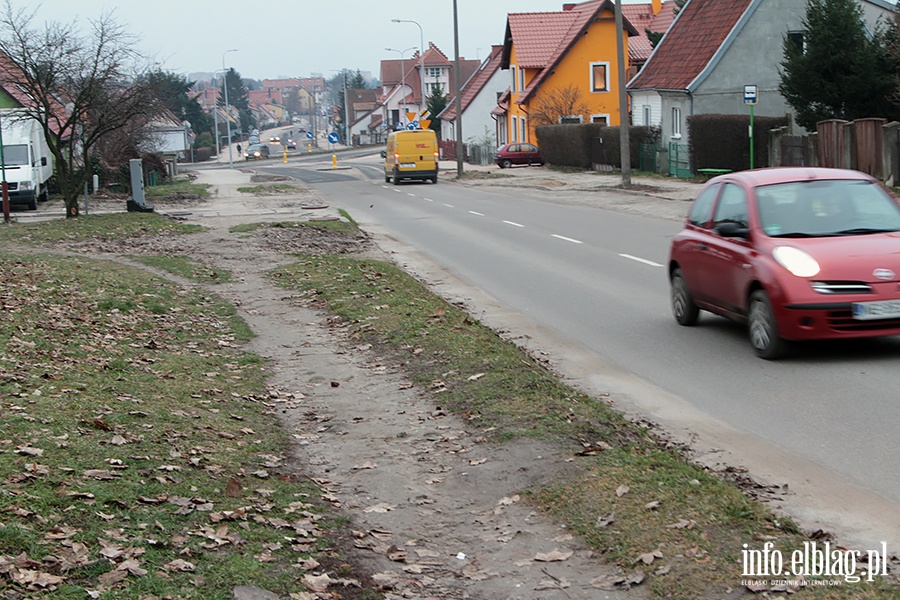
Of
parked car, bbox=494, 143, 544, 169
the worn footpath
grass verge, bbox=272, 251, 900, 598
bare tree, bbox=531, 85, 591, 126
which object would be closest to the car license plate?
grass verge, bbox=272, 251, 900, 598

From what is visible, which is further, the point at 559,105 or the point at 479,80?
the point at 479,80

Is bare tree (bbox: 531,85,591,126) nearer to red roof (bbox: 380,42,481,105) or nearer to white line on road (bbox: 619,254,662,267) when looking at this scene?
white line on road (bbox: 619,254,662,267)

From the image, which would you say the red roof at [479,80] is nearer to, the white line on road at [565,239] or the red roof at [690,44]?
the red roof at [690,44]

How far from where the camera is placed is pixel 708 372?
30.3 feet

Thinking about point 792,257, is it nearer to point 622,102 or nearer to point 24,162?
point 622,102

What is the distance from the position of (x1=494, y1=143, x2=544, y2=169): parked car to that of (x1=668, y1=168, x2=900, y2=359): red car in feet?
166

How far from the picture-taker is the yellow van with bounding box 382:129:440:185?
4784cm

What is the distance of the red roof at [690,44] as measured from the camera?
43.1m

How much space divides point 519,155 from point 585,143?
40.6 ft

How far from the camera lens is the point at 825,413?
7566 mm

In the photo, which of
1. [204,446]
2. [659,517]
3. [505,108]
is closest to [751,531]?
[659,517]

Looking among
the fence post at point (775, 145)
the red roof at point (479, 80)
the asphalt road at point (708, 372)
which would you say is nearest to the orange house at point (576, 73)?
the red roof at point (479, 80)

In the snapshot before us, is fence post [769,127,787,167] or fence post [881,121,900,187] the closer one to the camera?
fence post [881,121,900,187]

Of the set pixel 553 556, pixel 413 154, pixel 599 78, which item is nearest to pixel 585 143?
pixel 413 154
